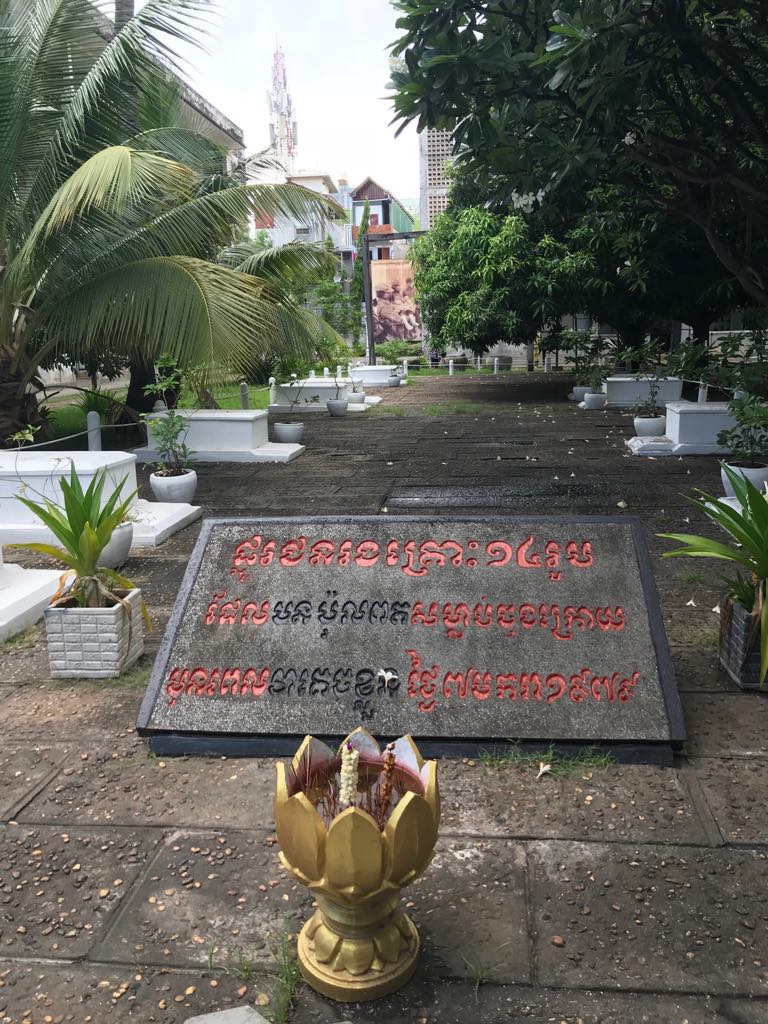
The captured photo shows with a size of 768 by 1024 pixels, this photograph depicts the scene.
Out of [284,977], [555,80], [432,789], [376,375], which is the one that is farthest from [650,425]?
[376,375]

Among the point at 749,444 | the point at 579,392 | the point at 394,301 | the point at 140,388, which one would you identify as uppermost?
the point at 394,301

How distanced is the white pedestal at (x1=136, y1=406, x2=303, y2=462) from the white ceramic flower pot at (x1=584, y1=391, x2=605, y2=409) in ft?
26.0

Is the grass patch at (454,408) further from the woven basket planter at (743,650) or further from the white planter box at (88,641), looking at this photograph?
the white planter box at (88,641)

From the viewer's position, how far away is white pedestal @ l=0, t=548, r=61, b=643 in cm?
520

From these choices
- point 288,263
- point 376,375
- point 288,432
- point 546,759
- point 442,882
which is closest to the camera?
point 442,882

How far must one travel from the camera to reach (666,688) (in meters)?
3.50

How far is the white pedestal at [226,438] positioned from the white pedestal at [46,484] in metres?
4.16

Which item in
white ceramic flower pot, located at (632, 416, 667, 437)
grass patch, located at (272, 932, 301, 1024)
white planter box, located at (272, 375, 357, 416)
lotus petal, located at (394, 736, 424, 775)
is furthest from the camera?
white planter box, located at (272, 375, 357, 416)

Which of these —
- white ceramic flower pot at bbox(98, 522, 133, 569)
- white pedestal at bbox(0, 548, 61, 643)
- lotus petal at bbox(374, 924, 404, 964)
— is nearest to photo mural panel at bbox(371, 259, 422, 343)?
white ceramic flower pot at bbox(98, 522, 133, 569)

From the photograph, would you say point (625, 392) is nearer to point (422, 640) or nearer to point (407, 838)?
point (422, 640)

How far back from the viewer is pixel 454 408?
18188 millimetres

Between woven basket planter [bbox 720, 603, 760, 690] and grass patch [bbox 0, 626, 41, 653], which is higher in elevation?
woven basket planter [bbox 720, 603, 760, 690]

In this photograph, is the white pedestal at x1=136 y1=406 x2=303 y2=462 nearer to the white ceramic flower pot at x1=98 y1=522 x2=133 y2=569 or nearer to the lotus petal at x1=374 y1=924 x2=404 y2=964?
the white ceramic flower pot at x1=98 y1=522 x2=133 y2=569

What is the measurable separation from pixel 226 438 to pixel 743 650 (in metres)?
8.78
